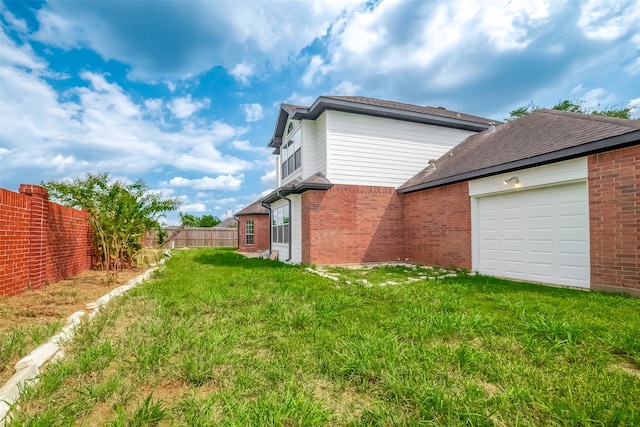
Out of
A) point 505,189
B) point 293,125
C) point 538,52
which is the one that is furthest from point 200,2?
point 538,52

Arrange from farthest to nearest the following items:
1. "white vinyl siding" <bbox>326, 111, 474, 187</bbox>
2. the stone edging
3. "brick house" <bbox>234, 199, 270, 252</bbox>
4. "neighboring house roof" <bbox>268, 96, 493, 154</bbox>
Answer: "brick house" <bbox>234, 199, 270, 252</bbox> → "white vinyl siding" <bbox>326, 111, 474, 187</bbox> → "neighboring house roof" <bbox>268, 96, 493, 154</bbox> → the stone edging

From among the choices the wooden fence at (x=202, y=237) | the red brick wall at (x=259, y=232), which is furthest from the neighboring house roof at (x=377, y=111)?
the wooden fence at (x=202, y=237)

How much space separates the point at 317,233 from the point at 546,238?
615 cm

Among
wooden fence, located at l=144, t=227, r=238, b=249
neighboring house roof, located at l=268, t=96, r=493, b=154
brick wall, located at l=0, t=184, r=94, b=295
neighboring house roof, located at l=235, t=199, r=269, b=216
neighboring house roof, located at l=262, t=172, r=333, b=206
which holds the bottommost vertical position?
wooden fence, located at l=144, t=227, r=238, b=249

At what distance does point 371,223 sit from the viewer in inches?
404

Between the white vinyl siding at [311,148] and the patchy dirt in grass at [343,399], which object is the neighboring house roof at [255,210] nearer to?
the white vinyl siding at [311,148]

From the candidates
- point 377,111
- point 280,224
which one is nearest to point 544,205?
point 377,111

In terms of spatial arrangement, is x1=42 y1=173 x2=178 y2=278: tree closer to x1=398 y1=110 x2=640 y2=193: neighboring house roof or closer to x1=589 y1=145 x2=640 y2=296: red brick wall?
x1=398 y1=110 x2=640 y2=193: neighboring house roof

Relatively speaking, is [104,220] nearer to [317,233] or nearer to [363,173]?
[317,233]

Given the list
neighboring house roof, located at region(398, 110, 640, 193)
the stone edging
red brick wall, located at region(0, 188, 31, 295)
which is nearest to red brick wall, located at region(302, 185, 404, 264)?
neighboring house roof, located at region(398, 110, 640, 193)

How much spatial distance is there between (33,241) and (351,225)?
315 inches

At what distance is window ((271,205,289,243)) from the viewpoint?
12080 mm

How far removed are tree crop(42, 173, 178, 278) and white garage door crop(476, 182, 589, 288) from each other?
9130 mm

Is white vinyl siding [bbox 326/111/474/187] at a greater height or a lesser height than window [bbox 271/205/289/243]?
greater
